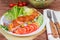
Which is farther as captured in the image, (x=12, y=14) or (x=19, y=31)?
(x=12, y=14)

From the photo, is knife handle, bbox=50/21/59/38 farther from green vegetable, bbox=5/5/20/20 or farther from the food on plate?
green vegetable, bbox=5/5/20/20

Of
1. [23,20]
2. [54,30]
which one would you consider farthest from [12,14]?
[54,30]

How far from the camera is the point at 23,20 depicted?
0.86 m

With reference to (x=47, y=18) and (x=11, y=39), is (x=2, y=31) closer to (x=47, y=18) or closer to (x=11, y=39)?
(x=11, y=39)

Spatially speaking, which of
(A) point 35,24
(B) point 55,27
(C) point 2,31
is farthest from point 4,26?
(B) point 55,27

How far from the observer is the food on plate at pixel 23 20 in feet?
2.64

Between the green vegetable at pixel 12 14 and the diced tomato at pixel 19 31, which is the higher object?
the green vegetable at pixel 12 14

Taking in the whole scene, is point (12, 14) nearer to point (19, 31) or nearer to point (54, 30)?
point (19, 31)

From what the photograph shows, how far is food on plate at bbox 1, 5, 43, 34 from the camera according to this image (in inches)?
31.7

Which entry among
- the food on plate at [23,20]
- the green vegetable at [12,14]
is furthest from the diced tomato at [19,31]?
the green vegetable at [12,14]

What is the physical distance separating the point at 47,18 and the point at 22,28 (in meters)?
0.17

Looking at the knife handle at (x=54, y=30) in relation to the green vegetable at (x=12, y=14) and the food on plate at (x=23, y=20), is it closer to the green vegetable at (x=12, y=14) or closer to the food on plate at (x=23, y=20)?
the food on plate at (x=23, y=20)

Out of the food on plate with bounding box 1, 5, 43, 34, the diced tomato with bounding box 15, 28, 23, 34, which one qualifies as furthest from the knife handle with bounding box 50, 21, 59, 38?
the diced tomato with bounding box 15, 28, 23, 34

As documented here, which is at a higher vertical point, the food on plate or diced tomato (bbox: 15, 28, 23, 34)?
the food on plate
